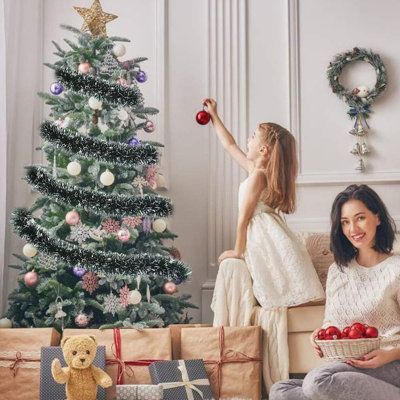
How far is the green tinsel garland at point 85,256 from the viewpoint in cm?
322

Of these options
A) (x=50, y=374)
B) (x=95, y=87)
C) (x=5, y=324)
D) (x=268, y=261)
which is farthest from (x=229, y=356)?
(x=95, y=87)

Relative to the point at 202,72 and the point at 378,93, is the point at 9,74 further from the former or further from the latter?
the point at 378,93

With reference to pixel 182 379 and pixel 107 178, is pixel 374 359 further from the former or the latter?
pixel 107 178

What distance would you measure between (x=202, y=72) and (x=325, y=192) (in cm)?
104

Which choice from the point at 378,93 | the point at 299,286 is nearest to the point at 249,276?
the point at 299,286

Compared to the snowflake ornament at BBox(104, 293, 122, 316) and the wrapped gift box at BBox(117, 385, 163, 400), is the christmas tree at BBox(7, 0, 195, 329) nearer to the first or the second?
the snowflake ornament at BBox(104, 293, 122, 316)

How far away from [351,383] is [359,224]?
0.56 metres

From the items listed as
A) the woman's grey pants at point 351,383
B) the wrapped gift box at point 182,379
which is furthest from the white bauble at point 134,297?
the woman's grey pants at point 351,383

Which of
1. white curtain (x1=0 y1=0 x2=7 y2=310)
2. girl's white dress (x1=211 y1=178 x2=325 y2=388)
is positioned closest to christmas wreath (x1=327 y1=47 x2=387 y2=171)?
girl's white dress (x1=211 y1=178 x2=325 y2=388)

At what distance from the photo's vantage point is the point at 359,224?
2459mm

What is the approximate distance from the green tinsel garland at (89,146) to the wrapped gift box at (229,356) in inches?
33.7

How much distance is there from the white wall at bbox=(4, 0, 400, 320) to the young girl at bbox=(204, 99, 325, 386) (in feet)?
2.59

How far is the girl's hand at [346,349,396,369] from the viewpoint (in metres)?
2.18

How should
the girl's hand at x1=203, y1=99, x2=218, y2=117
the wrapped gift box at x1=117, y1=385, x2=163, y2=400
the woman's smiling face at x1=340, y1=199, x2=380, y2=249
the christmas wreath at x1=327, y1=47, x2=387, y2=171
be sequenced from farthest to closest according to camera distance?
the christmas wreath at x1=327, y1=47, x2=387, y2=171 → the girl's hand at x1=203, y1=99, x2=218, y2=117 → the wrapped gift box at x1=117, y1=385, x2=163, y2=400 → the woman's smiling face at x1=340, y1=199, x2=380, y2=249
